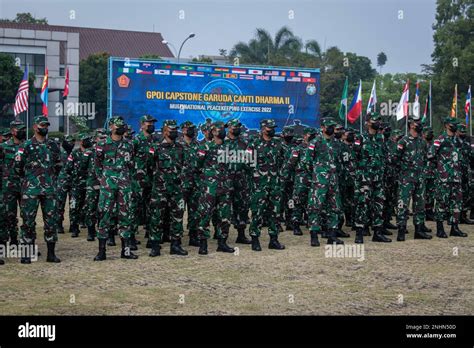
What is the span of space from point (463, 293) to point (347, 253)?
301cm

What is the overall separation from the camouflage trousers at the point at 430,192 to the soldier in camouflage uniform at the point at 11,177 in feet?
27.7

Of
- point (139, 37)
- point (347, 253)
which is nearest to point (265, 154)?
point (347, 253)

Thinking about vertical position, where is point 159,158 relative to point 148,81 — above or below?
below

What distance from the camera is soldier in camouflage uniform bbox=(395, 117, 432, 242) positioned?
41.2 ft

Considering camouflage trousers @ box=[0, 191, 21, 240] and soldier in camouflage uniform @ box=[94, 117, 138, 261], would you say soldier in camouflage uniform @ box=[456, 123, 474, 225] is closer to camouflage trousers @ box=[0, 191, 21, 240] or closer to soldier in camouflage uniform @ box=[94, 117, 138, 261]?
soldier in camouflage uniform @ box=[94, 117, 138, 261]

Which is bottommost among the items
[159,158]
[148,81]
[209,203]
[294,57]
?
[209,203]

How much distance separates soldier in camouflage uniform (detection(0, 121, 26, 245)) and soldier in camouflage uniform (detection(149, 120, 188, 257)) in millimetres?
2154

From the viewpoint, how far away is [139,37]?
8431cm

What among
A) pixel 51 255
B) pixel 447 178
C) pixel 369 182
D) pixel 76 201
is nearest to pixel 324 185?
pixel 369 182

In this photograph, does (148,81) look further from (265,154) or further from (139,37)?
(139,37)

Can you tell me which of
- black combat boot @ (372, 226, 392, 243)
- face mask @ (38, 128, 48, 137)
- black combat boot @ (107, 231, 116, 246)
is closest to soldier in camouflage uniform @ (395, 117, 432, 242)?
black combat boot @ (372, 226, 392, 243)

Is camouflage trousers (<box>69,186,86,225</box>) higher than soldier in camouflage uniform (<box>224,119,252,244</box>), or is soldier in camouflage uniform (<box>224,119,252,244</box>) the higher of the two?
soldier in camouflage uniform (<box>224,119,252,244</box>)

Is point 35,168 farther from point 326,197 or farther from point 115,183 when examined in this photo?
point 326,197

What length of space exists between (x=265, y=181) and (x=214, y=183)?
2.78 ft
